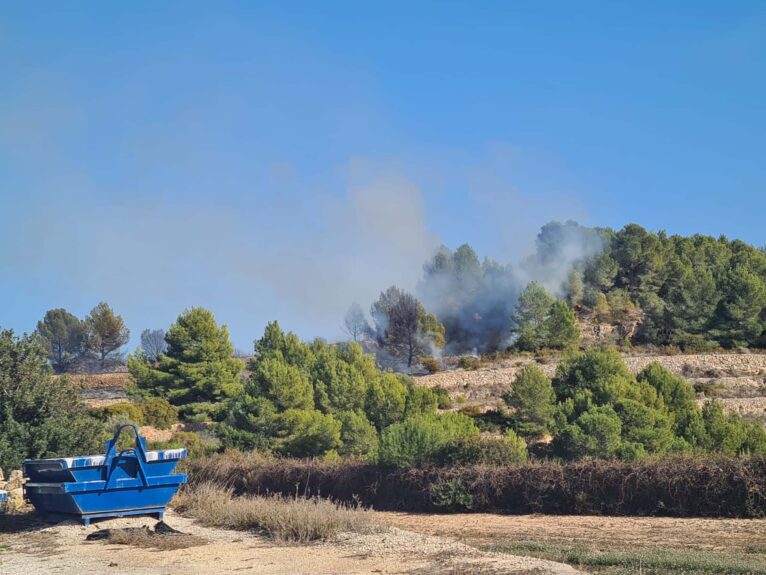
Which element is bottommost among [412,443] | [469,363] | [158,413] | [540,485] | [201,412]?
[540,485]

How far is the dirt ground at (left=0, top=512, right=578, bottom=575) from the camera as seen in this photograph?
34.4ft

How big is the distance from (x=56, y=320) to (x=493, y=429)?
193 feet

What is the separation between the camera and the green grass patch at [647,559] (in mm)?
10016

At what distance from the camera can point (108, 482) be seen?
13.8 meters

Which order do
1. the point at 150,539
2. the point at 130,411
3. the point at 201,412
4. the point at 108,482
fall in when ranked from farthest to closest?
the point at 201,412, the point at 130,411, the point at 108,482, the point at 150,539

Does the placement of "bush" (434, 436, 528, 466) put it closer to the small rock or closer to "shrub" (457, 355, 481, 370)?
the small rock

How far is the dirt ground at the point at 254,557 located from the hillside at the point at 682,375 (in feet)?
104

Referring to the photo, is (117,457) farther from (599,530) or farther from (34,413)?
(599,530)

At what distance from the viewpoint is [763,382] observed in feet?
150

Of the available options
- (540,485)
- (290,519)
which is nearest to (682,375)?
(540,485)

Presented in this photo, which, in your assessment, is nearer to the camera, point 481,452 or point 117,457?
point 117,457

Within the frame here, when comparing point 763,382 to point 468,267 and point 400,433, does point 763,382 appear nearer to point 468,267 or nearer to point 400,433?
point 400,433

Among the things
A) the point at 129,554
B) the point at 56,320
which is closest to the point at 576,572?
the point at 129,554

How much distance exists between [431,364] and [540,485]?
139ft
